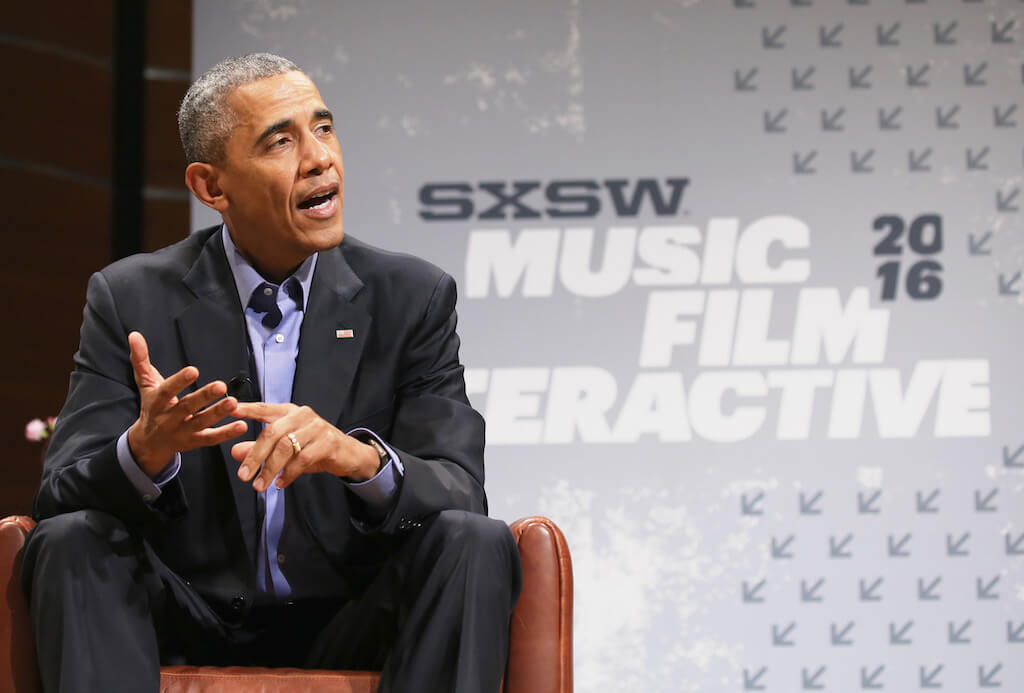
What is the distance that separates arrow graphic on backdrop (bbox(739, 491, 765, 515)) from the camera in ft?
11.2

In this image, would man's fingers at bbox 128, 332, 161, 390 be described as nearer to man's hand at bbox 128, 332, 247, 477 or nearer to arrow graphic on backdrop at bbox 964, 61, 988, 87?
man's hand at bbox 128, 332, 247, 477

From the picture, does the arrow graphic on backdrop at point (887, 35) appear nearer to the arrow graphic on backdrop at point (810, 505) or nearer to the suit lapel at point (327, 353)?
the arrow graphic on backdrop at point (810, 505)

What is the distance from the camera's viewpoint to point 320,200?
186 cm

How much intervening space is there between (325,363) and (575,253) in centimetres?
182

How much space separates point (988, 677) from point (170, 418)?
2.71 metres

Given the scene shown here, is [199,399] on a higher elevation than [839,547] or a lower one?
higher

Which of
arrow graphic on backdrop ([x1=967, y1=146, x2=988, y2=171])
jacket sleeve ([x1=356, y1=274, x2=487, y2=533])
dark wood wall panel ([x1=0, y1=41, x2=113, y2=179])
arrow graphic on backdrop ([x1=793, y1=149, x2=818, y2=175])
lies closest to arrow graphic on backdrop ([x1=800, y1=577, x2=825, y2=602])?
arrow graphic on backdrop ([x1=793, y1=149, x2=818, y2=175])

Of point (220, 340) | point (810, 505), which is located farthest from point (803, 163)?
point (220, 340)

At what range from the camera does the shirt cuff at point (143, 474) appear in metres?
1.57

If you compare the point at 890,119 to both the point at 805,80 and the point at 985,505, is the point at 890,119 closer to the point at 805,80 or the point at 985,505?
the point at 805,80

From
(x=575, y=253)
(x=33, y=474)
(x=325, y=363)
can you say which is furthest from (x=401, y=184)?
(x=325, y=363)

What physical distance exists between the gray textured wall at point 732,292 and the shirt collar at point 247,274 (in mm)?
1647

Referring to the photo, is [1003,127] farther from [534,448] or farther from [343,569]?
[343,569]

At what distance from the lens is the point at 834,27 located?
3.56 metres
